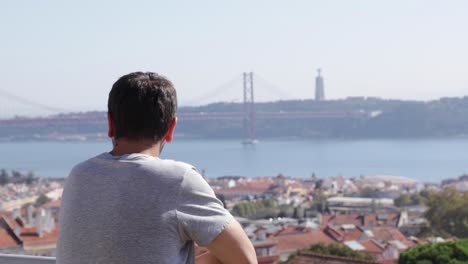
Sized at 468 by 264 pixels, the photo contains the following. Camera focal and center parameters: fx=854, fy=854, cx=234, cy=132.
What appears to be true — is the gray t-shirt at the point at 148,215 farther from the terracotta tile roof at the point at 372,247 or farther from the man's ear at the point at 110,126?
the terracotta tile roof at the point at 372,247

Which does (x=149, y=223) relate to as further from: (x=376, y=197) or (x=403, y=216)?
(x=376, y=197)

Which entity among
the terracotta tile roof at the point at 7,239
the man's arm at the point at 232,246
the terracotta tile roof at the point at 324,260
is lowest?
the terracotta tile roof at the point at 7,239

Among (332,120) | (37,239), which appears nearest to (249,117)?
(332,120)

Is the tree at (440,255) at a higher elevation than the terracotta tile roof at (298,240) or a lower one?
higher

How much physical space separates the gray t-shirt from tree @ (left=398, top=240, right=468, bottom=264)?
5385 millimetres

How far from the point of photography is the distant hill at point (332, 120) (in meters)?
37.6

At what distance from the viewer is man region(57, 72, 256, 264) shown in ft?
2.67

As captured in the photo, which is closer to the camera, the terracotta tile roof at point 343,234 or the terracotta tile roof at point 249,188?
the terracotta tile roof at point 343,234

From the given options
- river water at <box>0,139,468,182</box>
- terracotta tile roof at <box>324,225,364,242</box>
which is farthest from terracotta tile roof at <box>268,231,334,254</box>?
river water at <box>0,139,468,182</box>

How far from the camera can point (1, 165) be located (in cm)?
4266

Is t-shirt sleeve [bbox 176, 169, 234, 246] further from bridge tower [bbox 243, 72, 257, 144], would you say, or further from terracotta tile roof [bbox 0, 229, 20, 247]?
bridge tower [bbox 243, 72, 257, 144]

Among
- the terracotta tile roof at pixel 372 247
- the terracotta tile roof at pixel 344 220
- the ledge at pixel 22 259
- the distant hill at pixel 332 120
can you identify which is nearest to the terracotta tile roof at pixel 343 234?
the terracotta tile roof at pixel 372 247

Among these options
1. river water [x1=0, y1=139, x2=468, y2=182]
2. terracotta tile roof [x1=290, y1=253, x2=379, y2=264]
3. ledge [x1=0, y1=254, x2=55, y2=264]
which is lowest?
river water [x1=0, y1=139, x2=468, y2=182]

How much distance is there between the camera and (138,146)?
2.81ft
